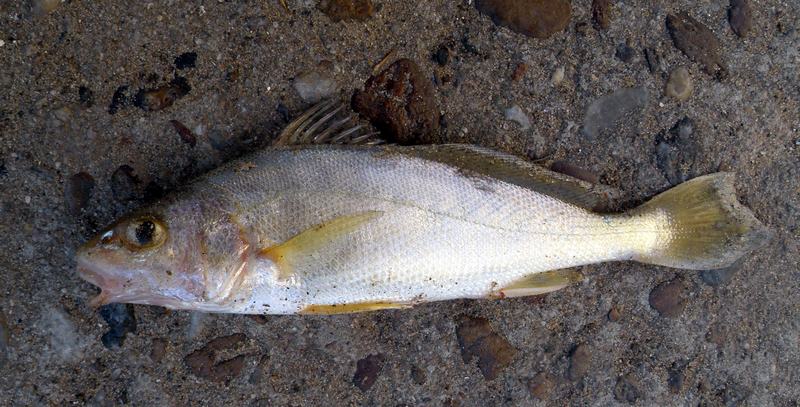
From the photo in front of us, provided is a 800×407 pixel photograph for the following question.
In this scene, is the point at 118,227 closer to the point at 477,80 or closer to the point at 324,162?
the point at 324,162

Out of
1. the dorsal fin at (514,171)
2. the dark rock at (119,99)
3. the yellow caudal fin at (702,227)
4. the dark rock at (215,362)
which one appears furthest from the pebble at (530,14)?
the dark rock at (215,362)

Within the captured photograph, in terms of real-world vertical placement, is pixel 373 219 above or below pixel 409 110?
below

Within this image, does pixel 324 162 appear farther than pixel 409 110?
No

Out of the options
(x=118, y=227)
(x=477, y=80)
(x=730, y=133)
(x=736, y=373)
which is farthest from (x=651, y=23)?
(x=118, y=227)

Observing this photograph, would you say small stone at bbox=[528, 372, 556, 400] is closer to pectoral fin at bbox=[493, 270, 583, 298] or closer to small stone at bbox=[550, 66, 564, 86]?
pectoral fin at bbox=[493, 270, 583, 298]

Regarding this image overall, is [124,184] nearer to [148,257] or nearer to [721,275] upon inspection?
[148,257]

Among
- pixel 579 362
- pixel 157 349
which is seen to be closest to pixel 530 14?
pixel 579 362

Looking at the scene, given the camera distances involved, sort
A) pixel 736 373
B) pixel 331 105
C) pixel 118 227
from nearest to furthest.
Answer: pixel 118 227
pixel 331 105
pixel 736 373
